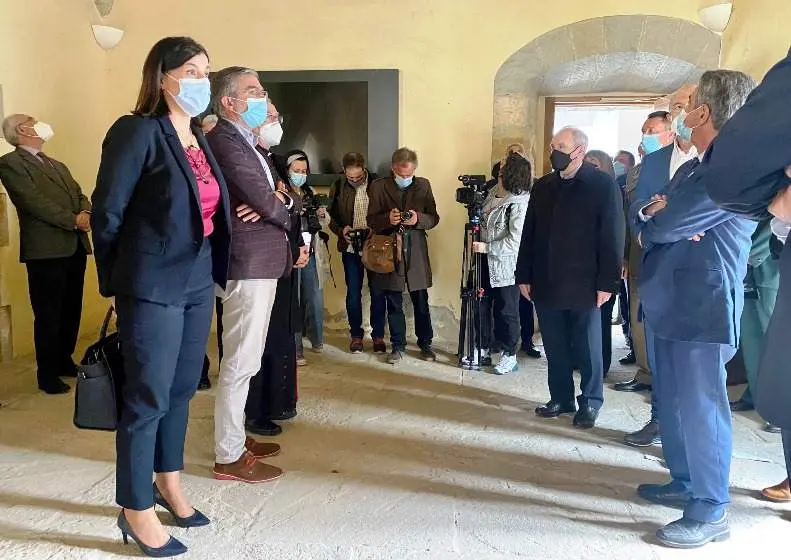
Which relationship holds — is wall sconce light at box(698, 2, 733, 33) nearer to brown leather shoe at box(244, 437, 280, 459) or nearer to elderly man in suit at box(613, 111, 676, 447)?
elderly man in suit at box(613, 111, 676, 447)

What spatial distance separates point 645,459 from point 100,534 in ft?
7.65

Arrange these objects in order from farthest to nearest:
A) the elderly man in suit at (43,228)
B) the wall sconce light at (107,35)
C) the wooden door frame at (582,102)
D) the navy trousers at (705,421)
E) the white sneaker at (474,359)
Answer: the wooden door frame at (582,102) → the wall sconce light at (107,35) → the white sneaker at (474,359) → the elderly man in suit at (43,228) → the navy trousers at (705,421)

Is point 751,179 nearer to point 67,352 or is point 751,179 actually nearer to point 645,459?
point 645,459

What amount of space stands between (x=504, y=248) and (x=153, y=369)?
2.86m

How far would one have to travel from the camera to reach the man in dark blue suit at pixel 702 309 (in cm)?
223

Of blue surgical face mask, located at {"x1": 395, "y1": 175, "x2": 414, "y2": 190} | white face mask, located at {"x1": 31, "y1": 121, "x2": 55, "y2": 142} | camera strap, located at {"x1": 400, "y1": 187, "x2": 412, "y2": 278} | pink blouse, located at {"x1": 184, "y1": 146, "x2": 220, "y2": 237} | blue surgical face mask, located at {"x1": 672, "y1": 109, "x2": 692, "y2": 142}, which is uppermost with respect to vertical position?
white face mask, located at {"x1": 31, "y1": 121, "x2": 55, "y2": 142}

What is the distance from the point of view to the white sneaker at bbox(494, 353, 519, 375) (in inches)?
178

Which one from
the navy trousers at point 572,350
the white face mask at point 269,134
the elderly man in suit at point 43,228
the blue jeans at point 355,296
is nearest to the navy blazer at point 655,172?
the navy trousers at point 572,350

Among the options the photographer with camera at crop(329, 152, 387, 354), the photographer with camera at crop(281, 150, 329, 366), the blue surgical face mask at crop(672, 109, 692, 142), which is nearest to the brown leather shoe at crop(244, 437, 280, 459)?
the photographer with camera at crop(281, 150, 329, 366)

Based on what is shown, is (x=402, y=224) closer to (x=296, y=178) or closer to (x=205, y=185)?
(x=296, y=178)

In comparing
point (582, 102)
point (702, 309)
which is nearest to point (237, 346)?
point (702, 309)

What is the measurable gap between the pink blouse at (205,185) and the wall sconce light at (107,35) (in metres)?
4.01

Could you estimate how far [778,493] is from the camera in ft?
8.80

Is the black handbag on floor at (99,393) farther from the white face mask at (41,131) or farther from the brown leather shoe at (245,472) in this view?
the white face mask at (41,131)
